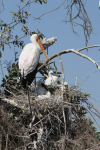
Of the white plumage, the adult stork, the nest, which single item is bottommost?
the nest

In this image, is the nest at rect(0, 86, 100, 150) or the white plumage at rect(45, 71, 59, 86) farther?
the white plumage at rect(45, 71, 59, 86)

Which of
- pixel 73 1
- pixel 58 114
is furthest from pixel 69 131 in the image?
pixel 73 1

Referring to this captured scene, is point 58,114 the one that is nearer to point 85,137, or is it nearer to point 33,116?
point 33,116

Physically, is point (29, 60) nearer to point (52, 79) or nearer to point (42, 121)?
point (52, 79)

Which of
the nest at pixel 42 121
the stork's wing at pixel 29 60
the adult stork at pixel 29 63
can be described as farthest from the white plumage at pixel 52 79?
the stork's wing at pixel 29 60

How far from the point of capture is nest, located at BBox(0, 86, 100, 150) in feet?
16.8

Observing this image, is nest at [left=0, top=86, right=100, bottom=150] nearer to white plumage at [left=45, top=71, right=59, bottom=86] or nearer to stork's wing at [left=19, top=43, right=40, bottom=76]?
white plumage at [left=45, top=71, right=59, bottom=86]

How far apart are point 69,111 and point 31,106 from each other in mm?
858

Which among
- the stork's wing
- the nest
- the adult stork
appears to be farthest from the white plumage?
the stork's wing

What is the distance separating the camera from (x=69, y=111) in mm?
5566

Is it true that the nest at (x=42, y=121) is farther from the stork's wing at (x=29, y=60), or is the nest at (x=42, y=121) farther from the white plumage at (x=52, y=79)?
the stork's wing at (x=29, y=60)

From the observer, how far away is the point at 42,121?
209 inches

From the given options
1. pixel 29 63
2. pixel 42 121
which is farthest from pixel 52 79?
pixel 42 121

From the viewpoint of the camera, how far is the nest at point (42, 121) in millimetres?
5121
